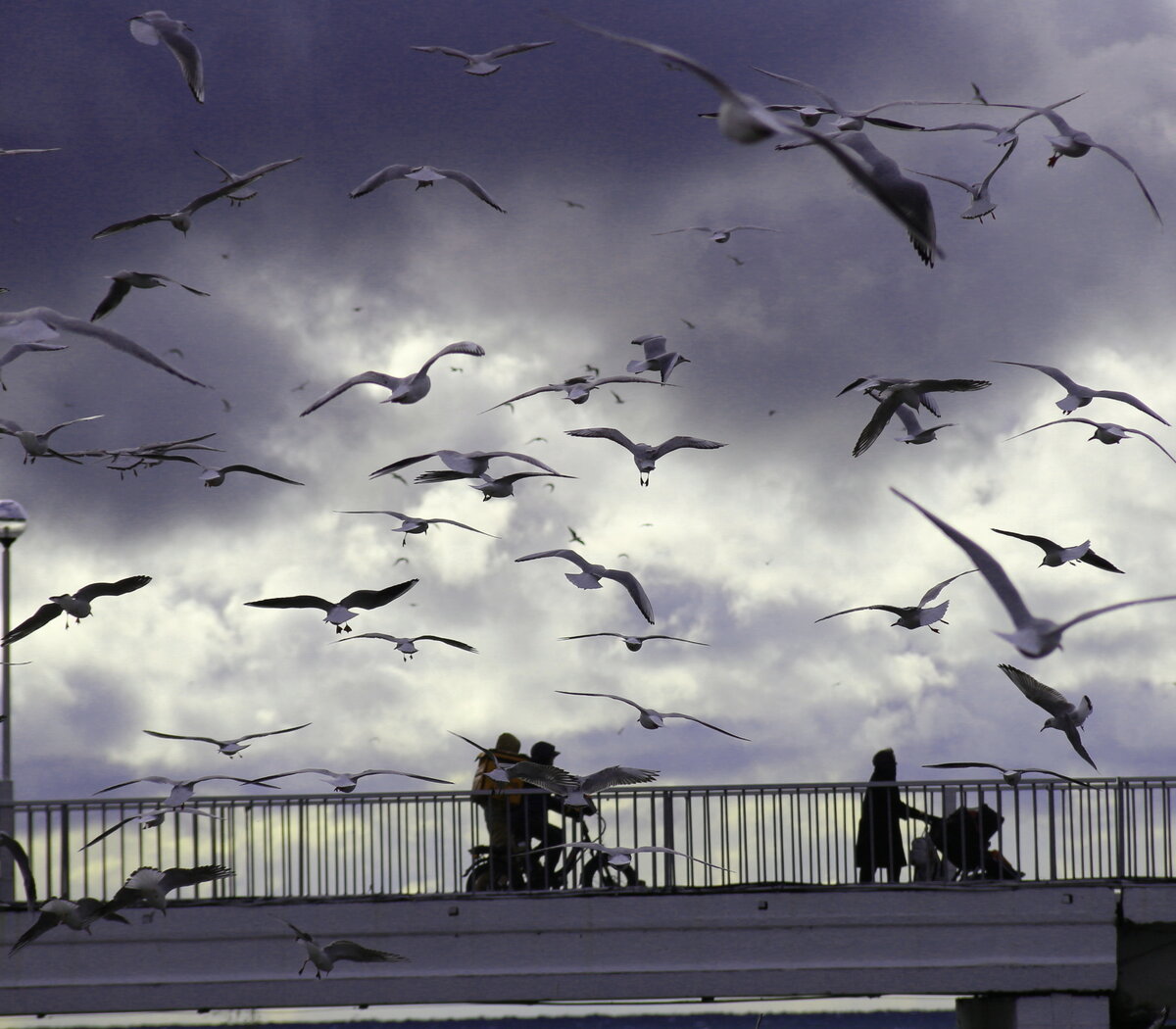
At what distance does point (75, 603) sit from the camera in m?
17.8

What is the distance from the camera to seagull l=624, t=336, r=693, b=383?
56.9ft

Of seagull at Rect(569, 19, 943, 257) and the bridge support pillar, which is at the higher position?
seagull at Rect(569, 19, 943, 257)

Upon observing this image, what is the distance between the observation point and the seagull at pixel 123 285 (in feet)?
50.5

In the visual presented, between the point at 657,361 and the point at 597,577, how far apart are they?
8.95 ft

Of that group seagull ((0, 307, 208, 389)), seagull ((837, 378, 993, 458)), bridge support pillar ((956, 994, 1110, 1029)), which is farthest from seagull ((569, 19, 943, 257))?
bridge support pillar ((956, 994, 1110, 1029))

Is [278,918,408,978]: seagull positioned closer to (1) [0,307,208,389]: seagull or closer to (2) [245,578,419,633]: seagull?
(2) [245,578,419,633]: seagull

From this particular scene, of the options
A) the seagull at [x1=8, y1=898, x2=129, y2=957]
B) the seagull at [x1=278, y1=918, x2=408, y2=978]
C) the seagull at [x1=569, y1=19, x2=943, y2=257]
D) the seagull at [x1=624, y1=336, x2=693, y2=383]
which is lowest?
the seagull at [x1=278, y1=918, x2=408, y2=978]

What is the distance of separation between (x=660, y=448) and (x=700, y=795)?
214 inches

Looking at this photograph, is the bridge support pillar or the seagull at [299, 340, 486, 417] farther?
the bridge support pillar

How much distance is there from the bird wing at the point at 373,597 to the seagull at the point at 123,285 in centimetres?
437

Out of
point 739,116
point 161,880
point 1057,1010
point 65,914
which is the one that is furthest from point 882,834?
point 739,116

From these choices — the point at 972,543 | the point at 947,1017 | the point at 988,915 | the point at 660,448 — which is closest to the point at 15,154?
the point at 660,448

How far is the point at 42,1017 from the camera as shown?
21.1 metres

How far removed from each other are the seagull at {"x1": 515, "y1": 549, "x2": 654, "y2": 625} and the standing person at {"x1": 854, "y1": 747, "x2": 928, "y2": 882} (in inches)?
176
